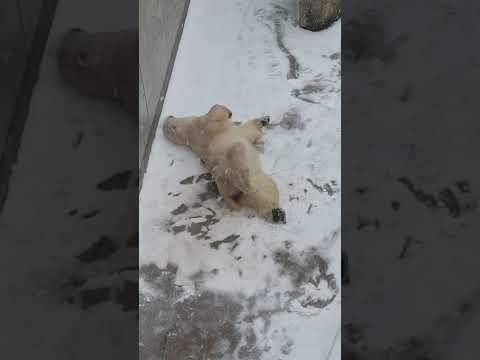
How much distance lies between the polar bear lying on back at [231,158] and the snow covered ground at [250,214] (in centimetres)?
7

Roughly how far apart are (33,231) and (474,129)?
6.59 feet

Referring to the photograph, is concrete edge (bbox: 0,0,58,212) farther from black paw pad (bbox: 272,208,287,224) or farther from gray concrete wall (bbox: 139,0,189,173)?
black paw pad (bbox: 272,208,287,224)

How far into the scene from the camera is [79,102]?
69 centimetres

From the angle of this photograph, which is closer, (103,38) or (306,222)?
(103,38)

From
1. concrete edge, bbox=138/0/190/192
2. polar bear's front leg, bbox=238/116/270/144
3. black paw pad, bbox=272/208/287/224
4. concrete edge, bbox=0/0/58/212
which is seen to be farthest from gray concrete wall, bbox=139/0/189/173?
concrete edge, bbox=0/0/58/212

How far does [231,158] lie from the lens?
2.56 meters

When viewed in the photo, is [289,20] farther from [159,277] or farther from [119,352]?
[119,352]

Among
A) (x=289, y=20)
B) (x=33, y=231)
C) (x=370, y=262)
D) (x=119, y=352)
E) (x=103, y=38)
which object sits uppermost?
(x=103, y=38)

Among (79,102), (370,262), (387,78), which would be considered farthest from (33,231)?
(387,78)

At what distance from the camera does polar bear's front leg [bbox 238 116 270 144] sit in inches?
108

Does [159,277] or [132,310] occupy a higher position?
[132,310]

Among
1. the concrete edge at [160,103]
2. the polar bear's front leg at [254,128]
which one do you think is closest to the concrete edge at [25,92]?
the concrete edge at [160,103]

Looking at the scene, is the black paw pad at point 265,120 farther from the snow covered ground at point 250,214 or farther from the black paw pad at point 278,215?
the black paw pad at point 278,215

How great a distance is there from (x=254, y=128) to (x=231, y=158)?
0.28m
